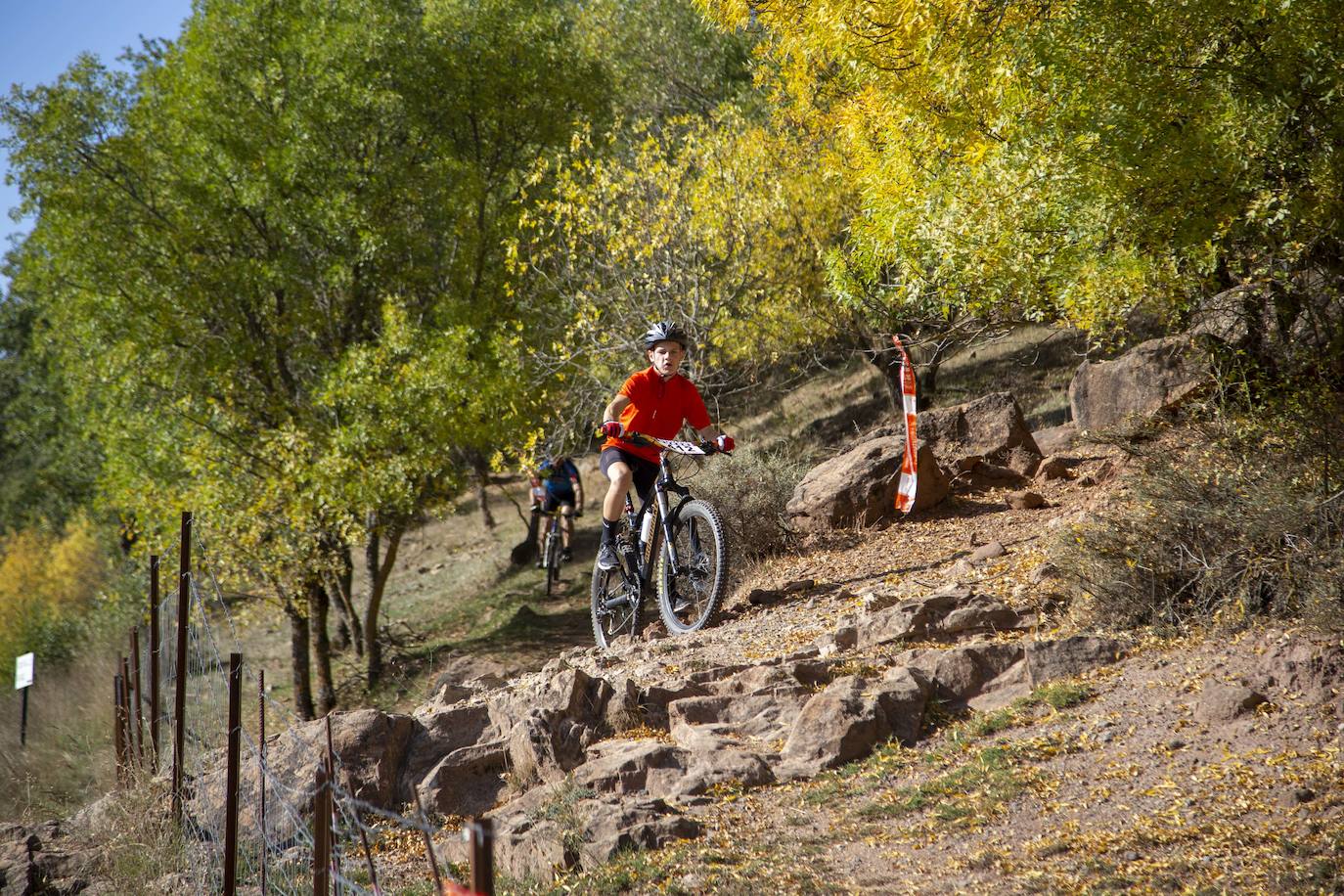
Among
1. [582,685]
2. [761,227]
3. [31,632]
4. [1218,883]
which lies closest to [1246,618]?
[1218,883]

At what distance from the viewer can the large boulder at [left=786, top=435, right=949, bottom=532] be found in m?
9.74

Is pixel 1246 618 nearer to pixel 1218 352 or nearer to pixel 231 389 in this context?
pixel 1218 352

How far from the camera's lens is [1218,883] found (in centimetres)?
369

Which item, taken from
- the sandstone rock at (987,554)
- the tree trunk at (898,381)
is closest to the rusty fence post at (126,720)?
the sandstone rock at (987,554)

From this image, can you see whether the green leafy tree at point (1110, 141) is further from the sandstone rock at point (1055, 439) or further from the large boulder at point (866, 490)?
the sandstone rock at point (1055, 439)

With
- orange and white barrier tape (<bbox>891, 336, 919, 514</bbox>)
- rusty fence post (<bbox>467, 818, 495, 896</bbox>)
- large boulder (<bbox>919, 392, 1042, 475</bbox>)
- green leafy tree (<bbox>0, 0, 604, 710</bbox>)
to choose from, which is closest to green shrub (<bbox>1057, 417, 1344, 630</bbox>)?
orange and white barrier tape (<bbox>891, 336, 919, 514</bbox>)

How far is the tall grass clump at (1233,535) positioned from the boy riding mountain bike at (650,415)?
8.83ft

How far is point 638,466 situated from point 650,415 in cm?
38

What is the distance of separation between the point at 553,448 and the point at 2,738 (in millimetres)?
7050

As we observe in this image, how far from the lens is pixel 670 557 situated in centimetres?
764

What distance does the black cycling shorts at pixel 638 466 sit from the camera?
7723 mm

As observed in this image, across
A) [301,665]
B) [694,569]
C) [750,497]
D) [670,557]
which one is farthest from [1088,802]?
[301,665]

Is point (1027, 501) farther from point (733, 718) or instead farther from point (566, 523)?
point (566, 523)

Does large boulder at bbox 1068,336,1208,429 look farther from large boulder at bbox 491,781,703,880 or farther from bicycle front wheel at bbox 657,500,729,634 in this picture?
large boulder at bbox 491,781,703,880
